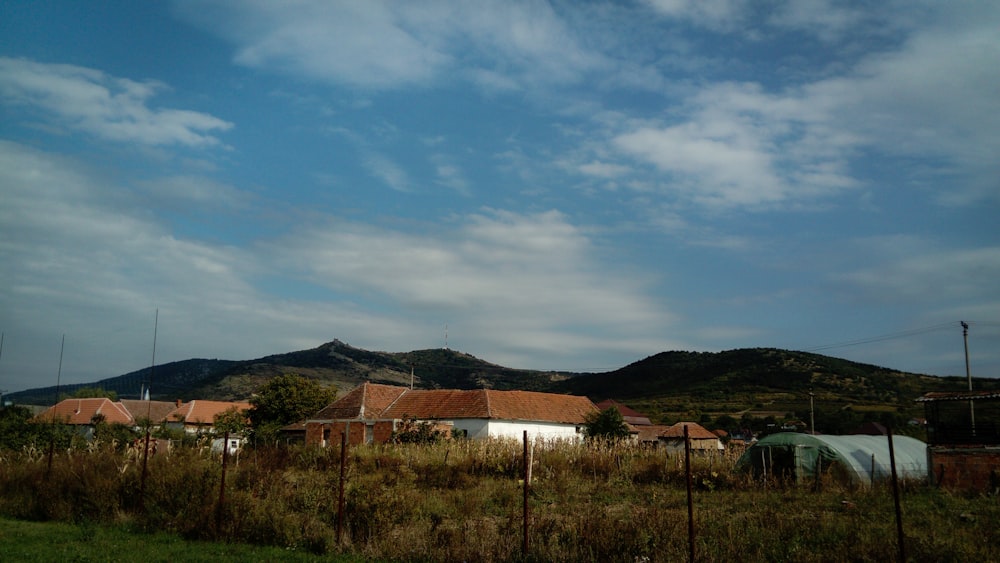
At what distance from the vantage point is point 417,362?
198 metres

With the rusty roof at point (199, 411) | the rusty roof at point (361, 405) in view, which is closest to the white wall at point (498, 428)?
the rusty roof at point (361, 405)

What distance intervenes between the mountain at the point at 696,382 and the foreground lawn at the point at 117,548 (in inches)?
1939

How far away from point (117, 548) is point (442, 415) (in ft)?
129

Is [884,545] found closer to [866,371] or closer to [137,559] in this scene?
[137,559]

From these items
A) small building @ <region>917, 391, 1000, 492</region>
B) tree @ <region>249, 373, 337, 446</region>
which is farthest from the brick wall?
small building @ <region>917, 391, 1000, 492</region>

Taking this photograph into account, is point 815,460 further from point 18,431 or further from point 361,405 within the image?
point 18,431

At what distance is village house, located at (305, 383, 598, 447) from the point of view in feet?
161

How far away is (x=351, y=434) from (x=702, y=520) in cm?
3894

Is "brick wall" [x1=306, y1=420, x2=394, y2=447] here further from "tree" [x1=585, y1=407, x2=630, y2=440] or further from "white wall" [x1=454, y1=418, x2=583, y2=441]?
"tree" [x1=585, y1=407, x2=630, y2=440]

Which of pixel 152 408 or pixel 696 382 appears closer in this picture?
pixel 152 408

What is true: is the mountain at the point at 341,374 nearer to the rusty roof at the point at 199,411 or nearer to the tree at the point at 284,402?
the rusty roof at the point at 199,411

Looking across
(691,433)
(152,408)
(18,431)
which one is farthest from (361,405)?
(152,408)

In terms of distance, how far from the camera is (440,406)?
52.8 metres

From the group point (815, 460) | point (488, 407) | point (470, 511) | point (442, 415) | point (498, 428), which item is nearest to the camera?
point (470, 511)
